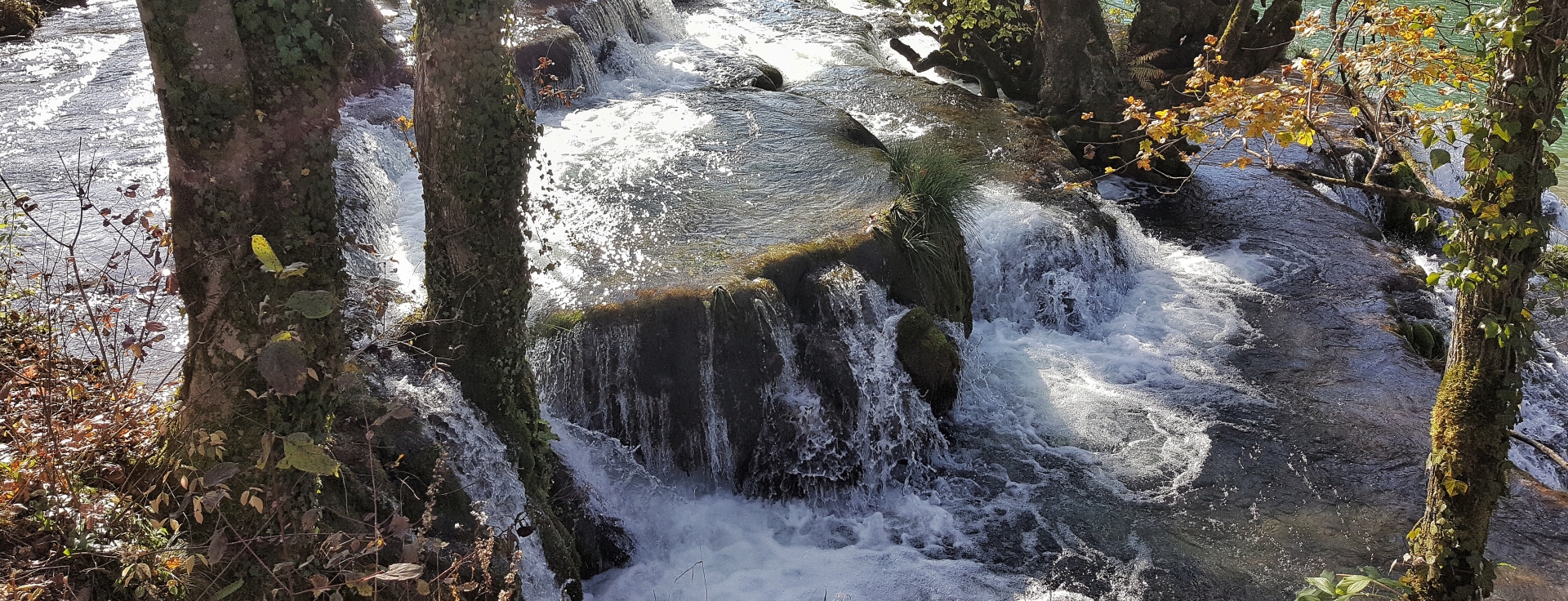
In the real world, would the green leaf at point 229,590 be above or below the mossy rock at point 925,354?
above

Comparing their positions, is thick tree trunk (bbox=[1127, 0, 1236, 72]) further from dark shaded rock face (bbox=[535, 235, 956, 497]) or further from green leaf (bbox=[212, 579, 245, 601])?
green leaf (bbox=[212, 579, 245, 601])

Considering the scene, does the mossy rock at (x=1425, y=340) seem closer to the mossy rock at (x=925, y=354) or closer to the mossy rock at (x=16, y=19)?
the mossy rock at (x=925, y=354)

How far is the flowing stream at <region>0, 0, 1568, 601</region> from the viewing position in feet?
21.6

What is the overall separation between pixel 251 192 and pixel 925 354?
521cm

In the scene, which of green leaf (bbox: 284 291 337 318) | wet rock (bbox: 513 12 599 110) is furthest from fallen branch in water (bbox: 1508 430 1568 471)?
wet rock (bbox: 513 12 599 110)

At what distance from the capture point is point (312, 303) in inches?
137

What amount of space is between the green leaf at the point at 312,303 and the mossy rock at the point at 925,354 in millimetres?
4909

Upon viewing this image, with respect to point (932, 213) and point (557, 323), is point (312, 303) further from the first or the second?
point (932, 213)

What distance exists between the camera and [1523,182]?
3867 mm

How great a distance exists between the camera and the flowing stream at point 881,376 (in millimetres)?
6570

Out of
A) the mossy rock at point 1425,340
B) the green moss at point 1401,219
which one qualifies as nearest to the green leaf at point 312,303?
the mossy rock at point 1425,340

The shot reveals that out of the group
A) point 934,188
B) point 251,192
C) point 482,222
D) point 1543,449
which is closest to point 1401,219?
point 934,188

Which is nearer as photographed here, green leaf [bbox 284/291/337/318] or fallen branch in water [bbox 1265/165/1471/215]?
green leaf [bbox 284/291/337/318]

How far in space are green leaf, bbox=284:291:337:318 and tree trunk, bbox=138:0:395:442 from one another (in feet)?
0.05
